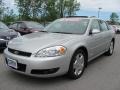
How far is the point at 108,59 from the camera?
22.2 feet

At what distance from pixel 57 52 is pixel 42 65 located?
16.1 inches

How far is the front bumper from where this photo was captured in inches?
151

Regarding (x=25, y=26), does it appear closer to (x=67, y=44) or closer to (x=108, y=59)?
(x=108, y=59)

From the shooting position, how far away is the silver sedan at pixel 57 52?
389 centimetres

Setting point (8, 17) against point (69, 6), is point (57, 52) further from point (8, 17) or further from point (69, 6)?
point (69, 6)

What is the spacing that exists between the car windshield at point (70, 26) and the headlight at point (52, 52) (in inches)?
45.9

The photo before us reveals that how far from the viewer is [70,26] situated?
5.34 meters

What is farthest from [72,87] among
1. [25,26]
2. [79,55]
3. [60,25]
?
[25,26]

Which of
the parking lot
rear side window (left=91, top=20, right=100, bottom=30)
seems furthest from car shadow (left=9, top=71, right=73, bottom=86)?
rear side window (left=91, top=20, right=100, bottom=30)

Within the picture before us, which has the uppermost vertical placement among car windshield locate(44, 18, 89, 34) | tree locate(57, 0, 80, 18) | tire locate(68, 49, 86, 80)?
tree locate(57, 0, 80, 18)

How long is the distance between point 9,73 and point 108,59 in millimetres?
3491

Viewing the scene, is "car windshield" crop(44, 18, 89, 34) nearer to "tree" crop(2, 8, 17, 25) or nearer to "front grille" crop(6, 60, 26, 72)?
"front grille" crop(6, 60, 26, 72)

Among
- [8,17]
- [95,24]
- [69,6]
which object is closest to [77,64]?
[95,24]

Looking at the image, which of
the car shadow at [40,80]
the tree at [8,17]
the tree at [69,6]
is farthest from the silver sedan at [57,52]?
the tree at [69,6]
